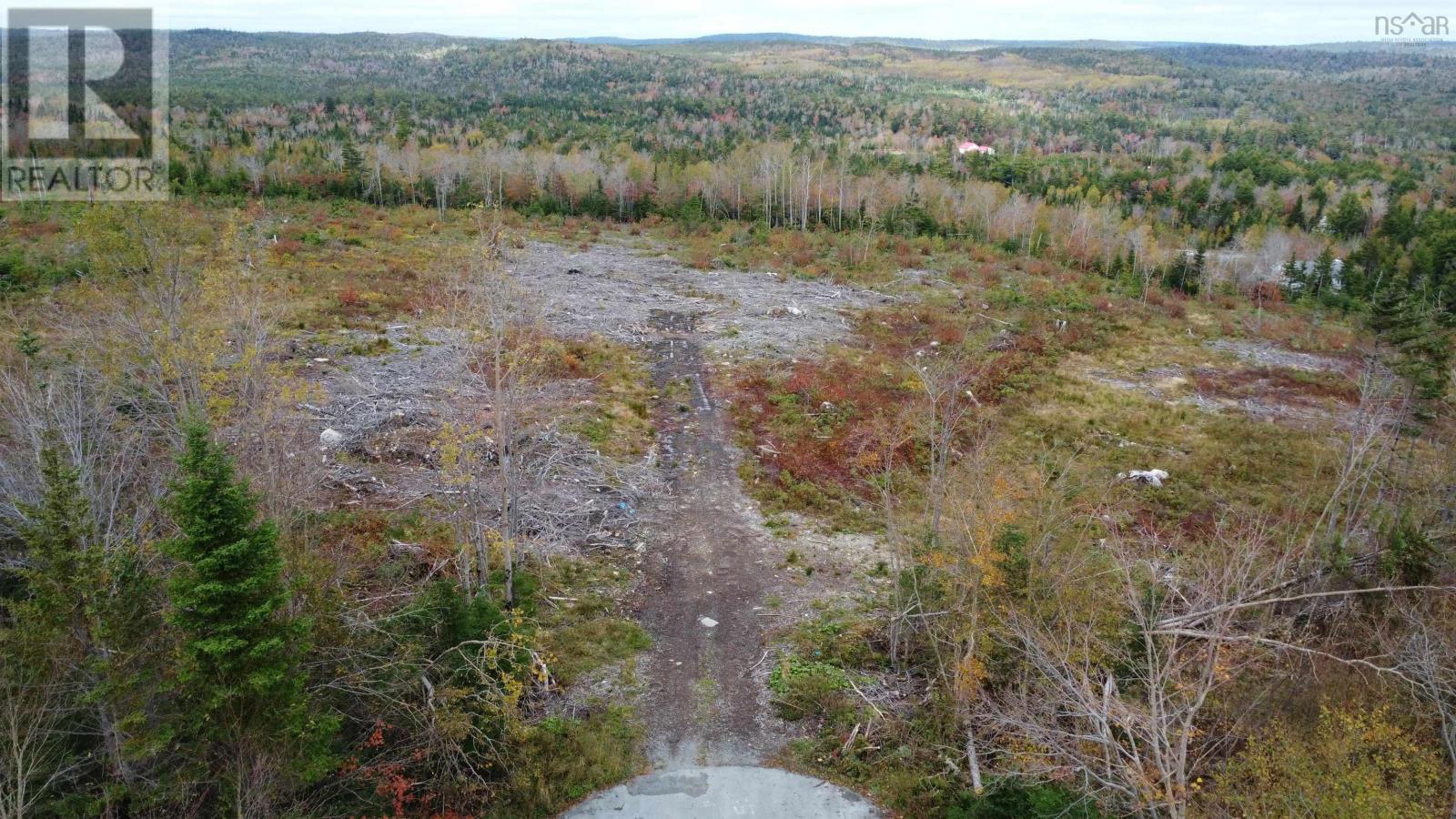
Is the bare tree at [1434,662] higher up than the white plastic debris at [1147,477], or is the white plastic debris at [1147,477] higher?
the bare tree at [1434,662]

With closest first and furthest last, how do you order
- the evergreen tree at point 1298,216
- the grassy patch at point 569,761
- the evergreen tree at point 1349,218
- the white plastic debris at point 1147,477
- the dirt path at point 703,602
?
the grassy patch at point 569,761
the dirt path at point 703,602
the white plastic debris at point 1147,477
the evergreen tree at point 1349,218
the evergreen tree at point 1298,216

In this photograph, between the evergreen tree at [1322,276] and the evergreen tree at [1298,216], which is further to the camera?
the evergreen tree at [1298,216]

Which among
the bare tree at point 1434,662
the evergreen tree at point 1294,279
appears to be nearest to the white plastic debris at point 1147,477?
A: the bare tree at point 1434,662

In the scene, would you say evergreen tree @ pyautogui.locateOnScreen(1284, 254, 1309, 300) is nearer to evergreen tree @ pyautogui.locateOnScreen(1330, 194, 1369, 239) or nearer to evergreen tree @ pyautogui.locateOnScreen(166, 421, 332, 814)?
evergreen tree @ pyautogui.locateOnScreen(1330, 194, 1369, 239)

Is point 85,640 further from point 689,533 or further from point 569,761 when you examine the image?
point 689,533

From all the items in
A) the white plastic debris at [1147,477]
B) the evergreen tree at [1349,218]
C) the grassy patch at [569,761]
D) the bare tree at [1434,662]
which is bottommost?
the grassy patch at [569,761]

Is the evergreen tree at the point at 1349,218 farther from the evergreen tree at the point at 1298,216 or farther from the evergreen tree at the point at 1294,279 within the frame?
the evergreen tree at the point at 1294,279

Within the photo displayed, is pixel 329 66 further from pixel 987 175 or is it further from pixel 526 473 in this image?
pixel 526 473

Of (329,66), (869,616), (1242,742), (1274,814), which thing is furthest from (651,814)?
(329,66)
